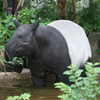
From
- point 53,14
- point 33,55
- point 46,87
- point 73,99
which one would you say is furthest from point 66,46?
point 53,14

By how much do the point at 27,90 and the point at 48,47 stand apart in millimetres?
875

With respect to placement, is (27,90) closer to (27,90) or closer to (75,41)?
(27,90)

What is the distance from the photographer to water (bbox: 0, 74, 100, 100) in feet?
11.1

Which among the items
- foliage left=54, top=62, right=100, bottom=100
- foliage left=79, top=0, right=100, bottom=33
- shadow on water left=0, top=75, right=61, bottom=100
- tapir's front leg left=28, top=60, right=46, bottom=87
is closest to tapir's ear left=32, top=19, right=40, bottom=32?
tapir's front leg left=28, top=60, right=46, bottom=87

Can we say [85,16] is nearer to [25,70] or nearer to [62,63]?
[25,70]

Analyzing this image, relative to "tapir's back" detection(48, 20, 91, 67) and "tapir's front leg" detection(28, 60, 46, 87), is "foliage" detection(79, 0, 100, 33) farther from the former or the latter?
"tapir's front leg" detection(28, 60, 46, 87)

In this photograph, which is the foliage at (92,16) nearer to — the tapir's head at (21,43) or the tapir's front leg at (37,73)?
the tapir's front leg at (37,73)

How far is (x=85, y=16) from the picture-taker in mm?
8844

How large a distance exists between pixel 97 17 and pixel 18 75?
16.5 ft

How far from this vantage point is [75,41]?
3.87 meters

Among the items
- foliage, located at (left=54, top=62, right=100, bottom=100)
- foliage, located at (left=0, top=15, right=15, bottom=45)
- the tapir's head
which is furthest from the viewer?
foliage, located at (left=0, top=15, right=15, bottom=45)

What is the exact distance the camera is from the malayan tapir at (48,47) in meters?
3.11

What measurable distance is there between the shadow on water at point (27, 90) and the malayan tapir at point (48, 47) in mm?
202

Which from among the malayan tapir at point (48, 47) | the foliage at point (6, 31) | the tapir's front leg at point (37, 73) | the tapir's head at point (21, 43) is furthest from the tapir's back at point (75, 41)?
the foliage at point (6, 31)
